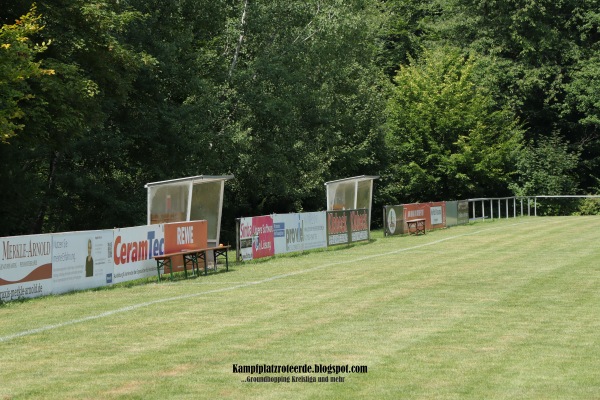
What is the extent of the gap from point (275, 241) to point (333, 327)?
1735 centimetres

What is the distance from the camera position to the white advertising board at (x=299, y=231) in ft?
108

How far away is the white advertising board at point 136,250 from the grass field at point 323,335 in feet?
3.26

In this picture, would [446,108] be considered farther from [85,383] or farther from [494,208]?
[85,383]

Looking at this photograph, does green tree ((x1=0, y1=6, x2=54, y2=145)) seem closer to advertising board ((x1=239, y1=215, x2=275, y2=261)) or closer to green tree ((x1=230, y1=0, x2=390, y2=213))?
advertising board ((x1=239, y1=215, x2=275, y2=261))

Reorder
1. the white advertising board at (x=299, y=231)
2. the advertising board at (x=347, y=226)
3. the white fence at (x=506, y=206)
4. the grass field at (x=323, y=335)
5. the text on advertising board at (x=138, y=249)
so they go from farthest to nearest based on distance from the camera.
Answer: the white fence at (x=506, y=206), the advertising board at (x=347, y=226), the white advertising board at (x=299, y=231), the text on advertising board at (x=138, y=249), the grass field at (x=323, y=335)

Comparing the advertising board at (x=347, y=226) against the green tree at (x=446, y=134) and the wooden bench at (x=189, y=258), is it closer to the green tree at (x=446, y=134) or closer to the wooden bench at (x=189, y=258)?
the wooden bench at (x=189, y=258)

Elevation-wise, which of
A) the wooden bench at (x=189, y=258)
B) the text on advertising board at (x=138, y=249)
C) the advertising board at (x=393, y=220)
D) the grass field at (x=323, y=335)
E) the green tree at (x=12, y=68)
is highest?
the green tree at (x=12, y=68)

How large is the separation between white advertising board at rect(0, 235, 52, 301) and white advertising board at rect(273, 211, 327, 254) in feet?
40.1

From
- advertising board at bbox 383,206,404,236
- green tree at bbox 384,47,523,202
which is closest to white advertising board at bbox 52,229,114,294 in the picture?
advertising board at bbox 383,206,404,236

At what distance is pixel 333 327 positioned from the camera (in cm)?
1512

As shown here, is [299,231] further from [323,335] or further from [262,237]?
[323,335]

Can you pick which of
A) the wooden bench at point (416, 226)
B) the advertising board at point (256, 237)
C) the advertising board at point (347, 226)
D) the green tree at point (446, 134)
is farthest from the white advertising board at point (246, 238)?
the green tree at point (446, 134)

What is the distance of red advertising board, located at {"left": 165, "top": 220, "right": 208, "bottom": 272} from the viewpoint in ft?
85.9

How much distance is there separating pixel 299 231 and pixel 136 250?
10718 mm
